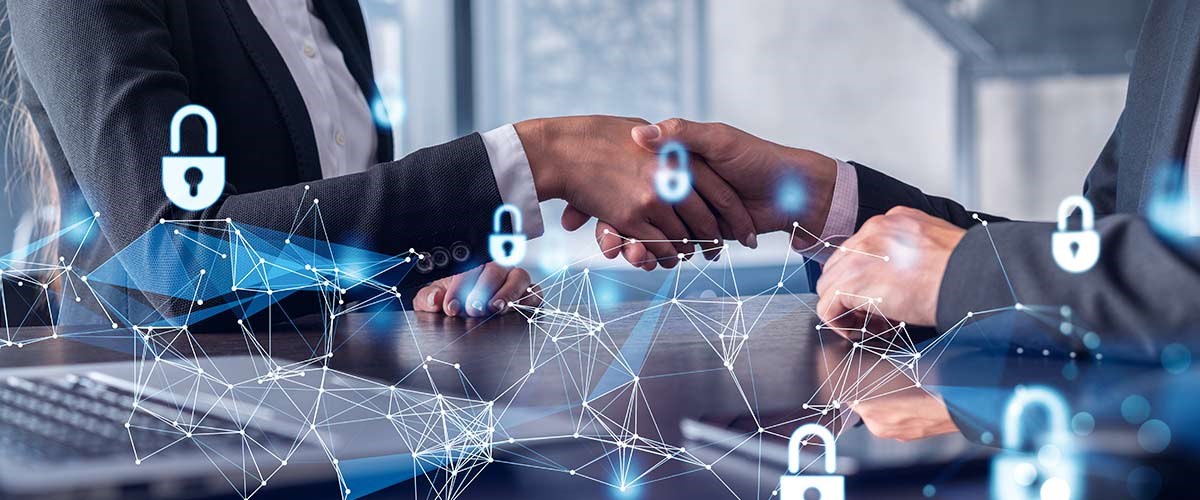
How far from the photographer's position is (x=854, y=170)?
91 cm

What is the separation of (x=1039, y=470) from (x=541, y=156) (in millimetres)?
497

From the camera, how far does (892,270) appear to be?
596mm

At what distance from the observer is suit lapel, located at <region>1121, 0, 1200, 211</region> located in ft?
2.70

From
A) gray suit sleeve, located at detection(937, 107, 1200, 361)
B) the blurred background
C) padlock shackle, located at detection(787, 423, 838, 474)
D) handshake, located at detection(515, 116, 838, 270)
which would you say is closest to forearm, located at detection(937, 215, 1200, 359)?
gray suit sleeve, located at detection(937, 107, 1200, 361)

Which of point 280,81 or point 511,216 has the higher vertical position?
point 280,81

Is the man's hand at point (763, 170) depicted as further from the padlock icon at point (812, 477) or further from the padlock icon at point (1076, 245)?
the padlock icon at point (812, 477)

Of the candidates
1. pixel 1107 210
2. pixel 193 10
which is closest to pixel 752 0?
pixel 1107 210

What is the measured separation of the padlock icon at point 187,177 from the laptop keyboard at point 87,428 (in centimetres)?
26

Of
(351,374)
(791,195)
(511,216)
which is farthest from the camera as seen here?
(791,195)

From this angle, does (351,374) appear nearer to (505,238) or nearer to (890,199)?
(505,238)

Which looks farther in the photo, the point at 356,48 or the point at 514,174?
the point at 356,48

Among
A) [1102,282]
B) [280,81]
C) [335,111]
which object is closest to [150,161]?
[280,81]

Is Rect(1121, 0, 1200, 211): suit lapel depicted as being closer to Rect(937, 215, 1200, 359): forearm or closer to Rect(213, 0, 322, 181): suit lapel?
Rect(937, 215, 1200, 359): forearm

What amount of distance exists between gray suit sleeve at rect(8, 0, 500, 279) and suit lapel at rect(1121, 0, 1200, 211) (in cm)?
62
